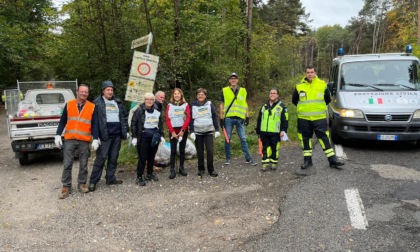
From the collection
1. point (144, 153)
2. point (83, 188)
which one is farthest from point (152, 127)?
point (83, 188)

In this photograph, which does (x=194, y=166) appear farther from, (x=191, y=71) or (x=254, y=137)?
(x=191, y=71)

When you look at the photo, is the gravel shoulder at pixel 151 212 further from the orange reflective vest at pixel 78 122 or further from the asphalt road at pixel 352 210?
the orange reflective vest at pixel 78 122

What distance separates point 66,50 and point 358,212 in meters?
13.4

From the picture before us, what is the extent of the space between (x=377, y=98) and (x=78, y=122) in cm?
623

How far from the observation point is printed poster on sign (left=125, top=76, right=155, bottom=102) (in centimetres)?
796

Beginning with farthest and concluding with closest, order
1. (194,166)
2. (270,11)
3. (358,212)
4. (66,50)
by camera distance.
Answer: (270,11) → (66,50) → (194,166) → (358,212)

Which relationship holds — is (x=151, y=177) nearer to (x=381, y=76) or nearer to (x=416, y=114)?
(x=416, y=114)

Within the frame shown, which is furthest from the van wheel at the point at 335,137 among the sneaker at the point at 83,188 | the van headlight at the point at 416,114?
the sneaker at the point at 83,188

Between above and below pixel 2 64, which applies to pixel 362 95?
below

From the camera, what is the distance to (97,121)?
20.5ft

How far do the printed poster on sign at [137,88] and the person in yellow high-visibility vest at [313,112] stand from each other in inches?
140

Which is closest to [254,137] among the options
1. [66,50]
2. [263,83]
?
[66,50]

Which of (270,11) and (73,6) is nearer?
(73,6)

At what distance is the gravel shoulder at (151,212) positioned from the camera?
4.15 m
